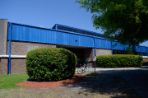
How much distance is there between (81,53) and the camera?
47125 mm

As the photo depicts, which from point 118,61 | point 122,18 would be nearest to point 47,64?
point 122,18

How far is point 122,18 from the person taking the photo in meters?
14.3

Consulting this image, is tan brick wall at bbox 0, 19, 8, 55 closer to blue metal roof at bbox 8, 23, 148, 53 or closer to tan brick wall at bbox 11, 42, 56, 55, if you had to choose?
blue metal roof at bbox 8, 23, 148, 53

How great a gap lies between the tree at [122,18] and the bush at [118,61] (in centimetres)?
2155

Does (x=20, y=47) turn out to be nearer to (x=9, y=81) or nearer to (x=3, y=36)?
(x=3, y=36)

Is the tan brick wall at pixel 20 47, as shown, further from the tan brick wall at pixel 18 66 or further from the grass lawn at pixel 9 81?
the grass lawn at pixel 9 81

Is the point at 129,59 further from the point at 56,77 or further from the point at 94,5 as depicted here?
the point at 94,5

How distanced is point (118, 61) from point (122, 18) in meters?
25.4

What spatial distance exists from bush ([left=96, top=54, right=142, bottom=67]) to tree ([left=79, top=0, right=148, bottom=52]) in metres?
21.5

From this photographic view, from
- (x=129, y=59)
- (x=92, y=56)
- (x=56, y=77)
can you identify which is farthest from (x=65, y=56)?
(x=92, y=56)

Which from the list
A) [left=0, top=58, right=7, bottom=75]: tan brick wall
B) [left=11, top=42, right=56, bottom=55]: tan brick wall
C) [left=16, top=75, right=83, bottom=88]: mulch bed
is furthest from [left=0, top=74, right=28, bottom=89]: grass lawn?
[left=11, top=42, right=56, bottom=55]: tan brick wall

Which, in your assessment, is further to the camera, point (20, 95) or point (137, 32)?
point (137, 32)

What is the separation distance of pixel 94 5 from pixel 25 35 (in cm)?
1747

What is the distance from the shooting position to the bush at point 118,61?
39219mm
